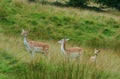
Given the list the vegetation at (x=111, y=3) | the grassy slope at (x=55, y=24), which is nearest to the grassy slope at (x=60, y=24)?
the grassy slope at (x=55, y=24)

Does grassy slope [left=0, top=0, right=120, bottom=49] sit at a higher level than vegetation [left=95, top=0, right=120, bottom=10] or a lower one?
higher

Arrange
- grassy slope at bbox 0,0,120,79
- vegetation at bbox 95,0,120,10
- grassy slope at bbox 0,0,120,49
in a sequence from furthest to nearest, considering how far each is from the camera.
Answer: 1. vegetation at bbox 95,0,120,10
2. grassy slope at bbox 0,0,120,49
3. grassy slope at bbox 0,0,120,79

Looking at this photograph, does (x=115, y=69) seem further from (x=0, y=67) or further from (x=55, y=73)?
(x=55, y=73)

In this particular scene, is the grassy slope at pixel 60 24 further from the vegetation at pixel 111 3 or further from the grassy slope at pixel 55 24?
the vegetation at pixel 111 3

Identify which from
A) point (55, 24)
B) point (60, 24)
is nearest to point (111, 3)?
point (60, 24)

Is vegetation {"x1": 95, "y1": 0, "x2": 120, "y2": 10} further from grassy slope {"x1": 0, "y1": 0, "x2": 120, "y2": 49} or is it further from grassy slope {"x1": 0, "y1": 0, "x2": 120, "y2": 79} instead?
grassy slope {"x1": 0, "y1": 0, "x2": 120, "y2": 49}

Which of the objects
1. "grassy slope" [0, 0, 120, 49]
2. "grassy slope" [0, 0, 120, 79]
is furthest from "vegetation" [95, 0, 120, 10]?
"grassy slope" [0, 0, 120, 49]

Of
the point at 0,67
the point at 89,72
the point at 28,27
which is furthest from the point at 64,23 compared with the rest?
the point at 89,72

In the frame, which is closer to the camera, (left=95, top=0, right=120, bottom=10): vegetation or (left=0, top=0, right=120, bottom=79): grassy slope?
(left=0, top=0, right=120, bottom=79): grassy slope

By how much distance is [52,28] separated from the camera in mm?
23828

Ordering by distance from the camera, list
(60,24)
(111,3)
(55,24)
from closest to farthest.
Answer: (55,24), (60,24), (111,3)

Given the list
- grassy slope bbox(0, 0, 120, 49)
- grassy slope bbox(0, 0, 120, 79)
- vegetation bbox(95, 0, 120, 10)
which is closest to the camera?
grassy slope bbox(0, 0, 120, 79)

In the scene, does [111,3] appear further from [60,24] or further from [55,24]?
[55,24]

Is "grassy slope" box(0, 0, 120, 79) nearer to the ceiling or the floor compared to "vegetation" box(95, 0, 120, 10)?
nearer to the ceiling
